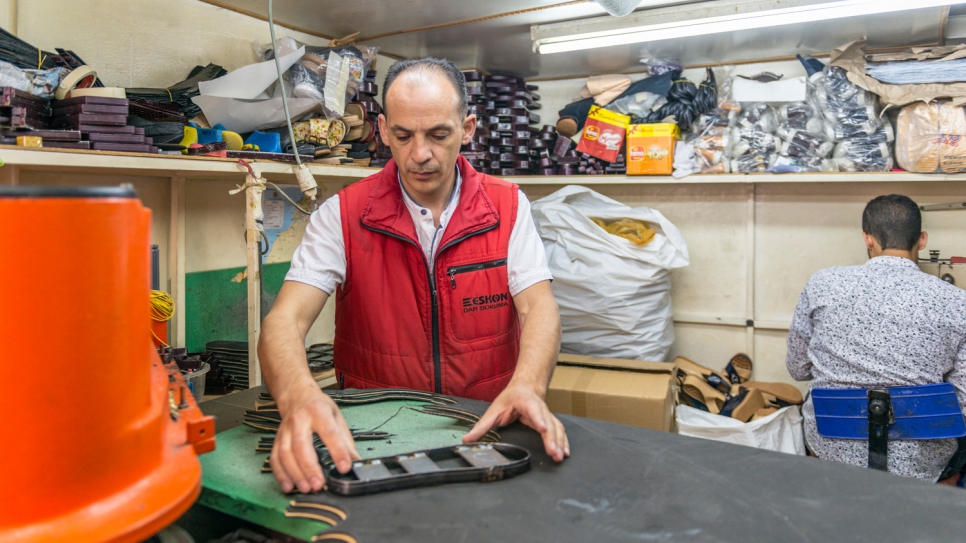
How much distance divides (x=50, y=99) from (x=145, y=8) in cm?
77

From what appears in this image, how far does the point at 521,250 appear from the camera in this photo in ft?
5.93

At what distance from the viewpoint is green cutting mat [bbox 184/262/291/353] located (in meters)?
2.76

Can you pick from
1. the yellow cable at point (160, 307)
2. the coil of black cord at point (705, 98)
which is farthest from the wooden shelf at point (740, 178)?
the yellow cable at point (160, 307)

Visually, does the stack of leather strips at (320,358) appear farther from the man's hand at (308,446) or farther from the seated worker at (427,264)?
the man's hand at (308,446)

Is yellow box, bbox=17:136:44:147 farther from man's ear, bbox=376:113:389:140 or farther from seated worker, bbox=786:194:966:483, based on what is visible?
seated worker, bbox=786:194:966:483

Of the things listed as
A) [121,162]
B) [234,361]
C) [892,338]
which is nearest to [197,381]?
[234,361]

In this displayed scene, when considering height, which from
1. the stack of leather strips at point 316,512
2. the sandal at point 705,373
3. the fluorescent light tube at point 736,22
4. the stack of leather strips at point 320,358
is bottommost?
the sandal at point 705,373

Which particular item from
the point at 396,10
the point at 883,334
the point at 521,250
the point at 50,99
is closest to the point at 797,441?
the point at 883,334

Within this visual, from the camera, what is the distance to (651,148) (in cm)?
347

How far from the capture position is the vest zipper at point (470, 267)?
1.75m

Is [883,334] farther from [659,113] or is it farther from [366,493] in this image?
[366,493]

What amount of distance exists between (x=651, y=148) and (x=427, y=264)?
2093mm

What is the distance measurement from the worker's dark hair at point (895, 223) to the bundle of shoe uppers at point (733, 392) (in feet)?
3.46

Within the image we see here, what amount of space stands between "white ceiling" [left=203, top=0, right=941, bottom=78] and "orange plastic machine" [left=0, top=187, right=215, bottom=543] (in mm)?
2293
